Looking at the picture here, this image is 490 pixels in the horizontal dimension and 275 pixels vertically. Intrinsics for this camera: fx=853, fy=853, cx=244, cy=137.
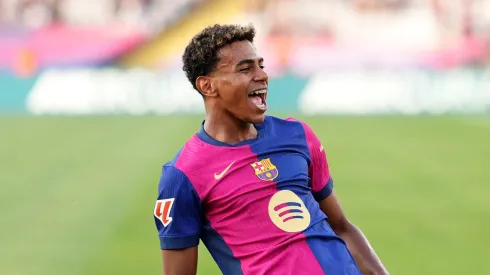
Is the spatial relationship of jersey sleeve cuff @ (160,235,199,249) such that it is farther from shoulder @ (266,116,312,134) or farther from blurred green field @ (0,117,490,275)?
blurred green field @ (0,117,490,275)

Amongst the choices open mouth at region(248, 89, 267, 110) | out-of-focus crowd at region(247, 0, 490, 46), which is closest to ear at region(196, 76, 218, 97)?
open mouth at region(248, 89, 267, 110)

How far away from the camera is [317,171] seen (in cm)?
372

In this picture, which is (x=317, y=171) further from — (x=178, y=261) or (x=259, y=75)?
(x=178, y=261)

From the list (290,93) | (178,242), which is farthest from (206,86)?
(290,93)

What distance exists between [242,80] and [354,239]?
856 millimetres

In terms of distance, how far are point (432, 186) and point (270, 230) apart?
273 inches

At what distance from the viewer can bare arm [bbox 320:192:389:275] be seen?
364 centimetres

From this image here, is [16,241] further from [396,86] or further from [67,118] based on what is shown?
[396,86]

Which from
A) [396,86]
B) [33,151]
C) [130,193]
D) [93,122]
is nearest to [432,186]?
[130,193]

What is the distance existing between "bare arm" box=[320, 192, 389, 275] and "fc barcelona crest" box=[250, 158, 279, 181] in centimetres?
36

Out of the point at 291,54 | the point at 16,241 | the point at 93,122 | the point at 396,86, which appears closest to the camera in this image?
the point at 16,241

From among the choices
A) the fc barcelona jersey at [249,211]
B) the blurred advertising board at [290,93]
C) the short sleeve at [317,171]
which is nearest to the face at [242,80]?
the fc barcelona jersey at [249,211]

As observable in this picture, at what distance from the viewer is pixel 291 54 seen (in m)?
21.8

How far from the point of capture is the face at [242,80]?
3.54 m
